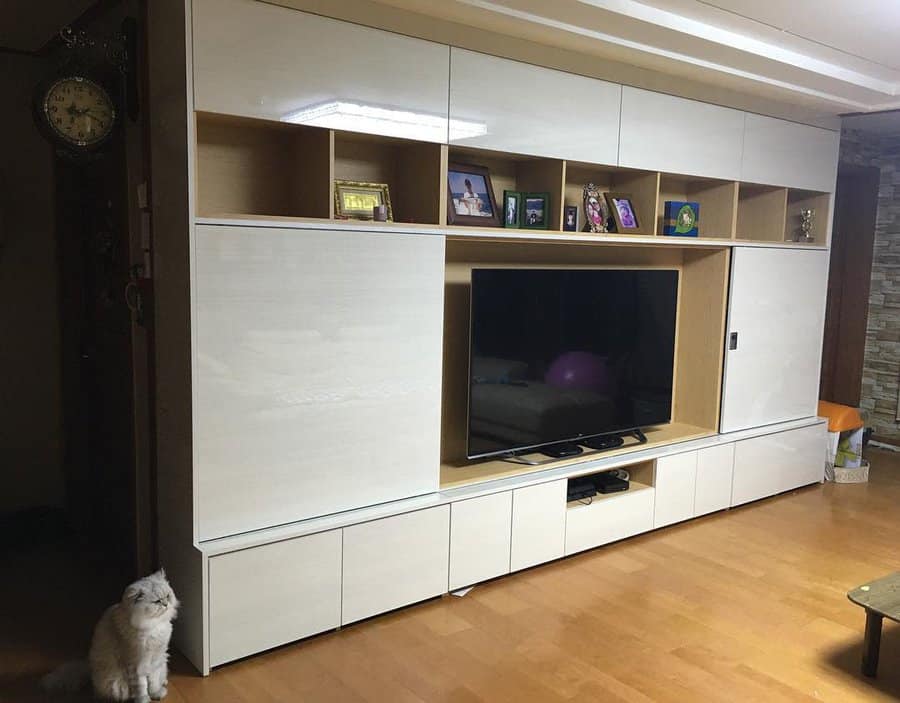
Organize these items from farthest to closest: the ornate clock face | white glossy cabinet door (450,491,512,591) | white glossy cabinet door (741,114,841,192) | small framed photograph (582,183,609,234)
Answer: white glossy cabinet door (741,114,841,192) < small framed photograph (582,183,609,234) < white glossy cabinet door (450,491,512,591) < the ornate clock face

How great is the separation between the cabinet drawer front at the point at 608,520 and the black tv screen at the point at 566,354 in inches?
13.7

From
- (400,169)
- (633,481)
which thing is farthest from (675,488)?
(400,169)

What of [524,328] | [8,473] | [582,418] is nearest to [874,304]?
[582,418]

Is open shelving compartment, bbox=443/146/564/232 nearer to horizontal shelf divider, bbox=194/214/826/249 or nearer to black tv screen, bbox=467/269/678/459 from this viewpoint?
horizontal shelf divider, bbox=194/214/826/249

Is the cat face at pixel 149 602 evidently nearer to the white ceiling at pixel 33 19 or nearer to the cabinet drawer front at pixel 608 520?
the cabinet drawer front at pixel 608 520

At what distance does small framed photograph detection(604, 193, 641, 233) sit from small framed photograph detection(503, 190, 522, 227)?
2.04ft

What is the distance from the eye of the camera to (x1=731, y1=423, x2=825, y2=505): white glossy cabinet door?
4.42 m

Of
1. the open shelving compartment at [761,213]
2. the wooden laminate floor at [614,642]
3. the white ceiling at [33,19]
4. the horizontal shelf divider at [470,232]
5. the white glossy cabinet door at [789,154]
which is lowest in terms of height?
the wooden laminate floor at [614,642]

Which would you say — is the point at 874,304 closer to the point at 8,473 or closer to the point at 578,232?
the point at 578,232

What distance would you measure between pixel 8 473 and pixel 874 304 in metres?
5.94

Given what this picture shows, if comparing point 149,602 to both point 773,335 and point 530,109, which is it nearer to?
point 530,109

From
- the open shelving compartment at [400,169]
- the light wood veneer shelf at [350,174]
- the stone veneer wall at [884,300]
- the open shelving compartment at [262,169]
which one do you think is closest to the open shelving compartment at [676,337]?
the light wood veneer shelf at [350,174]

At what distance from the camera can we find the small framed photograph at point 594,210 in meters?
3.77

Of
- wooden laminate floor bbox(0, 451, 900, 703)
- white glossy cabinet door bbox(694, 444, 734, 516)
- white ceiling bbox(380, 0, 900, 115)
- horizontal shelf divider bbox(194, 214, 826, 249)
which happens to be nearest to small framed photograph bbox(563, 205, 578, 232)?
horizontal shelf divider bbox(194, 214, 826, 249)
